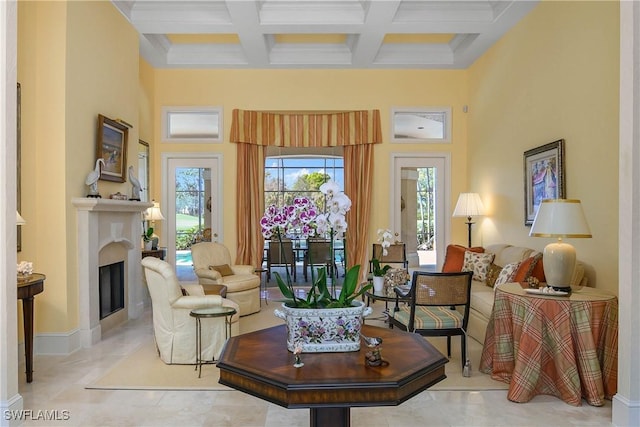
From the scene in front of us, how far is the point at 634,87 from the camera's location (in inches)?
112

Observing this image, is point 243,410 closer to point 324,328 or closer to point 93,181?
point 324,328

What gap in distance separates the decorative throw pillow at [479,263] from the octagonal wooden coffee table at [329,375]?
360 cm

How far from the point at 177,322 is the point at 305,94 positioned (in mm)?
4488

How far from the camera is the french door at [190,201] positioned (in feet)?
24.4

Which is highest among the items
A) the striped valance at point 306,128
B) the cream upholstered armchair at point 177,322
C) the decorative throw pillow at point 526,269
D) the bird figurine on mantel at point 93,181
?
the striped valance at point 306,128

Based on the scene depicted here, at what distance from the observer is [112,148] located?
5164mm

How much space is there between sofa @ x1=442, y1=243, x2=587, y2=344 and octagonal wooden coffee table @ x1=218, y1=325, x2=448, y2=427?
2.55 meters

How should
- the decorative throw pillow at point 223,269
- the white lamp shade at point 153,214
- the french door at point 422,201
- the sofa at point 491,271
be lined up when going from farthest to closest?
the french door at point 422,201
the white lamp shade at point 153,214
the decorative throw pillow at point 223,269
the sofa at point 491,271

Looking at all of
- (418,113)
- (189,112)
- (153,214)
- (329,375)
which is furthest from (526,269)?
(189,112)

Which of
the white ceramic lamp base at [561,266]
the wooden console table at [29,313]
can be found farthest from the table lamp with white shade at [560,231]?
the wooden console table at [29,313]

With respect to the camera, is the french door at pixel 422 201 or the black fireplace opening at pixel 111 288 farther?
the french door at pixel 422 201

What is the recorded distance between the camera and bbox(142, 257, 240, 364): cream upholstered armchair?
4.03 m

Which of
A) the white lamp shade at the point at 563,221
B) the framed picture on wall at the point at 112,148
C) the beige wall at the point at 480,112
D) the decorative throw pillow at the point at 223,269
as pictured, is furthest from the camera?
the decorative throw pillow at the point at 223,269

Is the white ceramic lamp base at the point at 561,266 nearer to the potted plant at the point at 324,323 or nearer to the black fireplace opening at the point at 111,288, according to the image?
the potted plant at the point at 324,323
